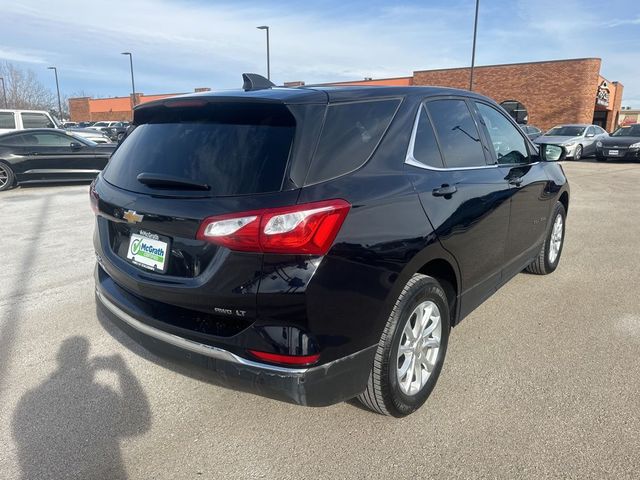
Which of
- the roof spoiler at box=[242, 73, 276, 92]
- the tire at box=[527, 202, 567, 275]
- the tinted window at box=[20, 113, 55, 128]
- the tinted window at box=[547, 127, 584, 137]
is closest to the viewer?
the roof spoiler at box=[242, 73, 276, 92]

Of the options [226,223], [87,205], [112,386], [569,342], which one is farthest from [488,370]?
[87,205]

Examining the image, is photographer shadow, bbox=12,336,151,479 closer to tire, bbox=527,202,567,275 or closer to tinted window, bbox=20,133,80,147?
tire, bbox=527,202,567,275

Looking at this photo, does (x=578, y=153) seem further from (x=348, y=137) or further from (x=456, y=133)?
(x=348, y=137)

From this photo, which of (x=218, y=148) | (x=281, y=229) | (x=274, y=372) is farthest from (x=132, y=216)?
(x=274, y=372)

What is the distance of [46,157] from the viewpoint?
11727 millimetres

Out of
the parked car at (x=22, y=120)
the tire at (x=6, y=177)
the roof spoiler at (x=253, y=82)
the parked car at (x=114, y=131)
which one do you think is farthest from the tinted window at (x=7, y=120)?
the roof spoiler at (x=253, y=82)

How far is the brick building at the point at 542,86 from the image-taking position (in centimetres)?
3092

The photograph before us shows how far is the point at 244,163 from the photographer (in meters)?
2.21

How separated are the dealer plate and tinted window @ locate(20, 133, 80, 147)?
11.0 meters

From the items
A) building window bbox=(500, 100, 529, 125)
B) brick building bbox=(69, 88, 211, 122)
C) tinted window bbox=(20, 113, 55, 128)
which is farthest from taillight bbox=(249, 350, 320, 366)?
brick building bbox=(69, 88, 211, 122)

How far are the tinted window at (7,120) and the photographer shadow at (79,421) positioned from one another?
14976 mm

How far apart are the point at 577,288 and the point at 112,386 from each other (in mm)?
4200

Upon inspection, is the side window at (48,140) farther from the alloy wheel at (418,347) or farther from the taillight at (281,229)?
the alloy wheel at (418,347)

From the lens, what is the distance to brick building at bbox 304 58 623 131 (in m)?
30.9
